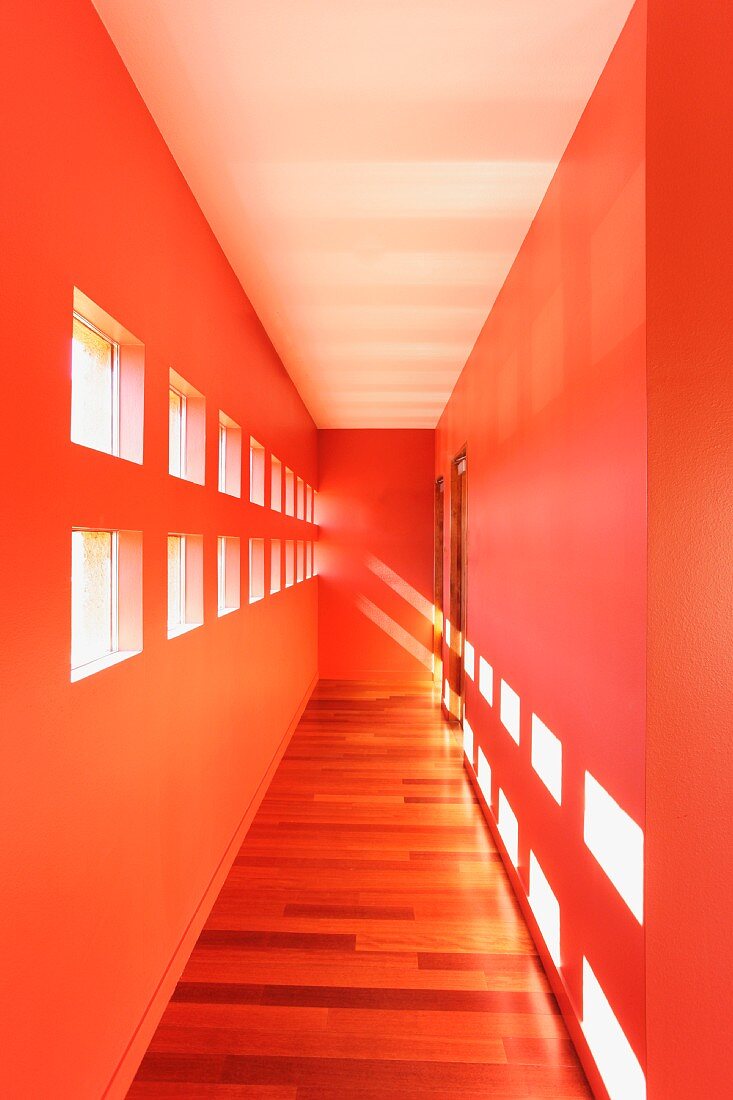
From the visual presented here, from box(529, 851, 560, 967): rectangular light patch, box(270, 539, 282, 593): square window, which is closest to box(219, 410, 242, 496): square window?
box(270, 539, 282, 593): square window

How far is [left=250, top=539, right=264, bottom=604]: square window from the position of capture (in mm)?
3732

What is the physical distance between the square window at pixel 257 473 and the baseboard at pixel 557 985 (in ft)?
7.44

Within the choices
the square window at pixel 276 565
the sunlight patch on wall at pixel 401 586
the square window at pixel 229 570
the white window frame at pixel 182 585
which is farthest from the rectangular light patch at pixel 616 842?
the sunlight patch on wall at pixel 401 586

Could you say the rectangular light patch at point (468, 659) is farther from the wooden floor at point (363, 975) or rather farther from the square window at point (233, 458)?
the square window at point (233, 458)

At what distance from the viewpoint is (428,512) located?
293 inches

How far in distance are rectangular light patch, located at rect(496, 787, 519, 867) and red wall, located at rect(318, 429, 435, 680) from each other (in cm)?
429

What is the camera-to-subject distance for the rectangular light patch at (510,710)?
2.79 metres

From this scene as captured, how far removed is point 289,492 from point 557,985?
4.08 metres

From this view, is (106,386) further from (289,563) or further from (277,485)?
(289,563)

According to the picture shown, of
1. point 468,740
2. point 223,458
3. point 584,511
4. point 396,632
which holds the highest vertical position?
point 223,458

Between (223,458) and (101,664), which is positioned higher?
(223,458)

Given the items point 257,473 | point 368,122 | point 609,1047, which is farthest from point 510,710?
point 368,122

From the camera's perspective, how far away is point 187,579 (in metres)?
2.53

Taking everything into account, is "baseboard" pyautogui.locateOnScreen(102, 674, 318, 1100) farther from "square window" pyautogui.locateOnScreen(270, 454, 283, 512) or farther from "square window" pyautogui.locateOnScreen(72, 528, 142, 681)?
"square window" pyautogui.locateOnScreen(270, 454, 283, 512)
